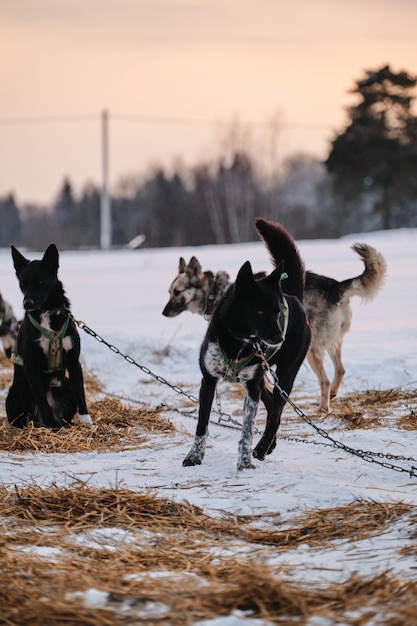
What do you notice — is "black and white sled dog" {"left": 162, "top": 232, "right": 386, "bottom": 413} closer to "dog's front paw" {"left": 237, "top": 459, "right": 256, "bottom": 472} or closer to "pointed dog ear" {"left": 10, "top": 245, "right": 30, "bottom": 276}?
"pointed dog ear" {"left": 10, "top": 245, "right": 30, "bottom": 276}

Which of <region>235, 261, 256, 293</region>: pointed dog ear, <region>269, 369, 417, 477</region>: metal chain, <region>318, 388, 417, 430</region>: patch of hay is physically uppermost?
<region>235, 261, 256, 293</region>: pointed dog ear

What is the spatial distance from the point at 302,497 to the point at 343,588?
1.15 meters

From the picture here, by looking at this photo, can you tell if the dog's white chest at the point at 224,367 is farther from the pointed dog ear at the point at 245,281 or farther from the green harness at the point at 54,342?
the green harness at the point at 54,342

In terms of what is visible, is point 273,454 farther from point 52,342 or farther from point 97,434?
point 52,342

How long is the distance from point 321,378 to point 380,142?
32162mm

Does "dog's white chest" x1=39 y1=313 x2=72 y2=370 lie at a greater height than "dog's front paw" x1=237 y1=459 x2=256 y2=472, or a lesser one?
greater

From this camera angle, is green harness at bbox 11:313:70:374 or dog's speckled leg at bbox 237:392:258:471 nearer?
dog's speckled leg at bbox 237:392:258:471

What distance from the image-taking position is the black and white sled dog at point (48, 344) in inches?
217

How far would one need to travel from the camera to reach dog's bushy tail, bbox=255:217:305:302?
5328 mm

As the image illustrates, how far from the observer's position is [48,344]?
550cm

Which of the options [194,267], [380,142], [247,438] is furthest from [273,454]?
[380,142]

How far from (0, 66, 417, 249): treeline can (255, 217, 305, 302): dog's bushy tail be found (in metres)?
18.3

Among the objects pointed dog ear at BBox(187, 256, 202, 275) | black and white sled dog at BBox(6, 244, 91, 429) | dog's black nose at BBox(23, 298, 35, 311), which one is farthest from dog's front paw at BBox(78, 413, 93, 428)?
pointed dog ear at BBox(187, 256, 202, 275)

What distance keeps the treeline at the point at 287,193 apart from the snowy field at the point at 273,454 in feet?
44.2
